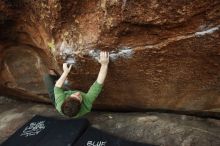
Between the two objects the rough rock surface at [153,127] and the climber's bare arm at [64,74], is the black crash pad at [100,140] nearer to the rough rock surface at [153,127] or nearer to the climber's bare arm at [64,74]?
the rough rock surface at [153,127]

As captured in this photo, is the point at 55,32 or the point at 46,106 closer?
the point at 55,32

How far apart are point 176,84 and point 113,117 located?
1.14 m

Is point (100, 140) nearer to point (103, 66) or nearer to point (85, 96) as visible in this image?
point (85, 96)

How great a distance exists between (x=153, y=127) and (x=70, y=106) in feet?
3.58

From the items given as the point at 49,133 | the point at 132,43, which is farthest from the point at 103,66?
the point at 49,133

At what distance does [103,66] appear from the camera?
401 cm

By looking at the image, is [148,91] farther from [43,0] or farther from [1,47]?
[1,47]

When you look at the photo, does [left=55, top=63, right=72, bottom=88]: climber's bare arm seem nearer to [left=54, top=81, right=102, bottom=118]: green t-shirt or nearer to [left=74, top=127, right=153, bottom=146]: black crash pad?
[left=54, top=81, right=102, bottom=118]: green t-shirt

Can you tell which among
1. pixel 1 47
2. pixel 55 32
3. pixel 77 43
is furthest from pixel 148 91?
pixel 1 47

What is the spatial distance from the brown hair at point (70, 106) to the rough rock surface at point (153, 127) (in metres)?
0.54

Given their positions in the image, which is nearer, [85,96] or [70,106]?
[70,106]

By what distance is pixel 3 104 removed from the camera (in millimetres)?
6062

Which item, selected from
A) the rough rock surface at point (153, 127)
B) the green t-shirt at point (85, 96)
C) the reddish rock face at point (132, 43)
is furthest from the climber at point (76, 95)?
the rough rock surface at point (153, 127)

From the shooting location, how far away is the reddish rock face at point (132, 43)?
346 cm
